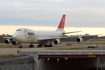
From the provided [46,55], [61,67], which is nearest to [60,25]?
[61,67]

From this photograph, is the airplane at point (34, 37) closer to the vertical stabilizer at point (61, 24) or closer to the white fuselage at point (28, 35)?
the white fuselage at point (28, 35)

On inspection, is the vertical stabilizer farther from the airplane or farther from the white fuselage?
the white fuselage

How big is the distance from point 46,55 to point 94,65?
1359 centimetres

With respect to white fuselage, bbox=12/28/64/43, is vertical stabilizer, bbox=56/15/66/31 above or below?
above

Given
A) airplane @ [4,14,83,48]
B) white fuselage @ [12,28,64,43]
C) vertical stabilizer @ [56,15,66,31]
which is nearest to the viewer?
white fuselage @ [12,28,64,43]

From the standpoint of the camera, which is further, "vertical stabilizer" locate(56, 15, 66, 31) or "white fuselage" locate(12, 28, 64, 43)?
"vertical stabilizer" locate(56, 15, 66, 31)

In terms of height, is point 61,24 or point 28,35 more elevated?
point 61,24

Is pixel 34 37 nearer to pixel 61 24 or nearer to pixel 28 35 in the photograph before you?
pixel 28 35

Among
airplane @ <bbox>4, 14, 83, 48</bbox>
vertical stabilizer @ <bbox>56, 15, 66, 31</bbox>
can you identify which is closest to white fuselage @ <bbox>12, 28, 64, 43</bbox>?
airplane @ <bbox>4, 14, 83, 48</bbox>

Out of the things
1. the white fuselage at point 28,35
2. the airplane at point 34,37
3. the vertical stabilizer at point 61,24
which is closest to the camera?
the white fuselage at point 28,35

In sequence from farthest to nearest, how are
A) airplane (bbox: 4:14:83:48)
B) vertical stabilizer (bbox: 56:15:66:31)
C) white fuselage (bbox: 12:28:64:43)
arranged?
vertical stabilizer (bbox: 56:15:66:31)
airplane (bbox: 4:14:83:48)
white fuselage (bbox: 12:28:64:43)

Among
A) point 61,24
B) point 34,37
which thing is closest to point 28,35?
point 34,37

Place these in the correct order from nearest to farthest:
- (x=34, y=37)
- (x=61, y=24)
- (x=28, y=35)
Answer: (x=28, y=35)
(x=34, y=37)
(x=61, y=24)

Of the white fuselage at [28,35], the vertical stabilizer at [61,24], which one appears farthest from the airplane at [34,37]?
the vertical stabilizer at [61,24]
